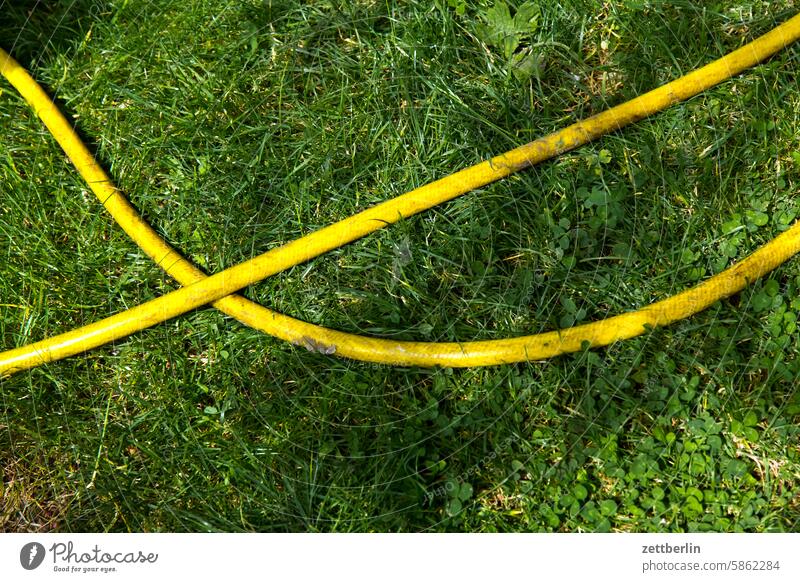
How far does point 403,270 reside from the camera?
236cm

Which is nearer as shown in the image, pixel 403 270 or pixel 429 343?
pixel 429 343

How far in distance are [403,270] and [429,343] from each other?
0.85 feet

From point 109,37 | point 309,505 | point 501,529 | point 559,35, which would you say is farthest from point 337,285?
point 109,37

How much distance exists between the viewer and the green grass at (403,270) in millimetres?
2164

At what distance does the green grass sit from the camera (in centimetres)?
216

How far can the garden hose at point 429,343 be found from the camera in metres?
2.20

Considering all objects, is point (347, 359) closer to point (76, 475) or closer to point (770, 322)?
point (76, 475)

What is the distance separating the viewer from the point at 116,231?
2527 mm

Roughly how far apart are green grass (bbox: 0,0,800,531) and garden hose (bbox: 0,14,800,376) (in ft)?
0.16

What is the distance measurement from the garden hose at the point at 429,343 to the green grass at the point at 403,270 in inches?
2.0

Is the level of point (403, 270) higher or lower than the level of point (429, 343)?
higher

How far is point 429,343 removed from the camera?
88.3 inches

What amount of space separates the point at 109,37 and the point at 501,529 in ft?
6.96

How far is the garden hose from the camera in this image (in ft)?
7.20
